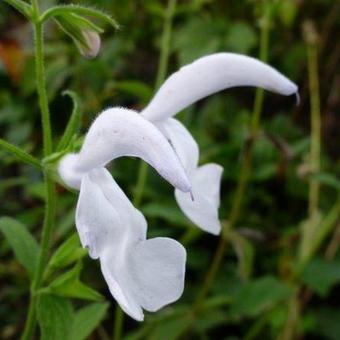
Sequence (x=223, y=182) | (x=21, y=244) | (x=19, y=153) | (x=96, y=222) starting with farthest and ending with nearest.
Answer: (x=223, y=182), (x=21, y=244), (x=19, y=153), (x=96, y=222)

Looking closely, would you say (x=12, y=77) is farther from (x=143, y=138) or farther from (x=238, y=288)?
(x=143, y=138)

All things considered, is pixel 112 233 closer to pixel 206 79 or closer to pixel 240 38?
pixel 206 79

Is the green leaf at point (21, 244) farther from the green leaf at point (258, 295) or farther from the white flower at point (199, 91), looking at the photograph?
the green leaf at point (258, 295)

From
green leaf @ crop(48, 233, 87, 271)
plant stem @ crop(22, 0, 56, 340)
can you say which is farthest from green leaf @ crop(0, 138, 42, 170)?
green leaf @ crop(48, 233, 87, 271)

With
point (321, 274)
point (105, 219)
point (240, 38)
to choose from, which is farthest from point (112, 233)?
point (240, 38)

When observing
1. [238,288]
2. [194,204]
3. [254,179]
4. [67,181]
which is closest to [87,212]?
[67,181]

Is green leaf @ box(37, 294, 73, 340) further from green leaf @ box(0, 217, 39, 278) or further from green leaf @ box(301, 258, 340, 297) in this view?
green leaf @ box(301, 258, 340, 297)

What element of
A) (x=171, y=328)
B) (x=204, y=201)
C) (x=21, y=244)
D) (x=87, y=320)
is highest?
(x=204, y=201)
